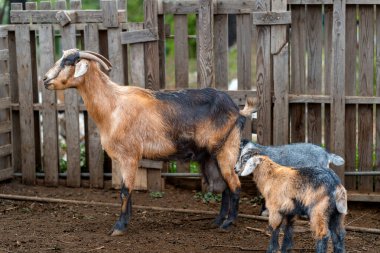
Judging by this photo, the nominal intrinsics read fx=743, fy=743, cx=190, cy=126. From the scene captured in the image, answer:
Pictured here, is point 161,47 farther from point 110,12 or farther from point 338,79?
point 338,79

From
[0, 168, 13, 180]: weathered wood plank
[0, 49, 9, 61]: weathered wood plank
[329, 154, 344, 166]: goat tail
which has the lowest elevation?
[0, 168, 13, 180]: weathered wood plank

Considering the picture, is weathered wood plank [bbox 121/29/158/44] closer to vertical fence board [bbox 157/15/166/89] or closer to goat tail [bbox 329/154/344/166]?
vertical fence board [bbox 157/15/166/89]

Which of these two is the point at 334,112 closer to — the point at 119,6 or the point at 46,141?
the point at 119,6

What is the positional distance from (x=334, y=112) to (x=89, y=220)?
2986mm

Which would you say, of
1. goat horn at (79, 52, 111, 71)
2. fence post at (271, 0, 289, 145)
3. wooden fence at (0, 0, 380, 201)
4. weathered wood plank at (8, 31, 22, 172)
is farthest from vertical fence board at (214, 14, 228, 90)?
weathered wood plank at (8, 31, 22, 172)

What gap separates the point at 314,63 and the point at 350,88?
50cm

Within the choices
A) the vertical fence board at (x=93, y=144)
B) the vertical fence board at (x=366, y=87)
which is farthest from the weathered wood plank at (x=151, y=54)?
the vertical fence board at (x=366, y=87)

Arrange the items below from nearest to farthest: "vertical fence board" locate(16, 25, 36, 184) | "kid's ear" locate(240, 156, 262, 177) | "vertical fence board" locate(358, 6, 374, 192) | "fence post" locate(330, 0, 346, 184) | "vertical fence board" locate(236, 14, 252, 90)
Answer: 1. "kid's ear" locate(240, 156, 262, 177)
2. "fence post" locate(330, 0, 346, 184)
3. "vertical fence board" locate(358, 6, 374, 192)
4. "vertical fence board" locate(236, 14, 252, 90)
5. "vertical fence board" locate(16, 25, 36, 184)

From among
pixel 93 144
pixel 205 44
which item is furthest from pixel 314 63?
pixel 93 144

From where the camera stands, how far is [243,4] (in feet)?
28.0

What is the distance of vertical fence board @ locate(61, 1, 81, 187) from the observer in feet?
30.0

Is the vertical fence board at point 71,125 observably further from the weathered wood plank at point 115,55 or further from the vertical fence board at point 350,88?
the vertical fence board at point 350,88

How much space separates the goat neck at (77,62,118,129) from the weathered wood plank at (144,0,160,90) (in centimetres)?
114

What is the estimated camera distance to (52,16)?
9.14 metres
